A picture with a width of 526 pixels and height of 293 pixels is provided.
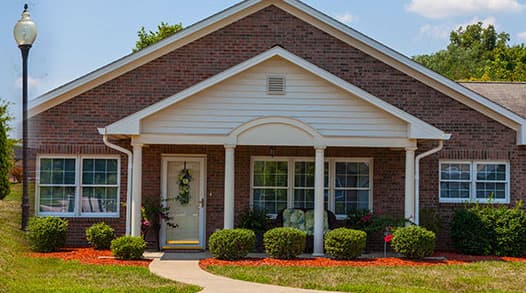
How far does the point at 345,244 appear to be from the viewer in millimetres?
13289

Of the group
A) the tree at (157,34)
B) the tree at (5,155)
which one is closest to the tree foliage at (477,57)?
the tree at (157,34)

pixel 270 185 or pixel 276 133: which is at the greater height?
pixel 276 133

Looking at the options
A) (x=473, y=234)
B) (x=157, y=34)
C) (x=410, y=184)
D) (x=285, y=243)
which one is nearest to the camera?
(x=285, y=243)

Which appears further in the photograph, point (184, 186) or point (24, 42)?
point (184, 186)

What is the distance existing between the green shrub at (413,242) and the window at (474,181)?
2.69 meters

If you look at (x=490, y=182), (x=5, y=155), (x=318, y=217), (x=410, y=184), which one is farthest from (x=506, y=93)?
(x=5, y=155)

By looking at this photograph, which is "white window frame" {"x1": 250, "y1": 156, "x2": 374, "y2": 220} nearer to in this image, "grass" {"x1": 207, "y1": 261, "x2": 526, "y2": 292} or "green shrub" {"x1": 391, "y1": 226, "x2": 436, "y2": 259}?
"green shrub" {"x1": 391, "y1": 226, "x2": 436, "y2": 259}

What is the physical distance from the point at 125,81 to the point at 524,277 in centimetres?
971

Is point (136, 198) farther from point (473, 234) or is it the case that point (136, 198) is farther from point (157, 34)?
point (157, 34)

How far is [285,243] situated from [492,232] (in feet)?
16.7

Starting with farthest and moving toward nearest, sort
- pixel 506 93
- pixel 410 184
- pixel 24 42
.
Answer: pixel 506 93 → pixel 410 184 → pixel 24 42

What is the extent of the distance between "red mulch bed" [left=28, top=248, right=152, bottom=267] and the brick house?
827mm

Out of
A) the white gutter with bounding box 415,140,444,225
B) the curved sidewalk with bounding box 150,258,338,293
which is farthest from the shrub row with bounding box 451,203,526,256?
the curved sidewalk with bounding box 150,258,338,293

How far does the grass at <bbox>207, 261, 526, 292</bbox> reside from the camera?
33.9 feet
